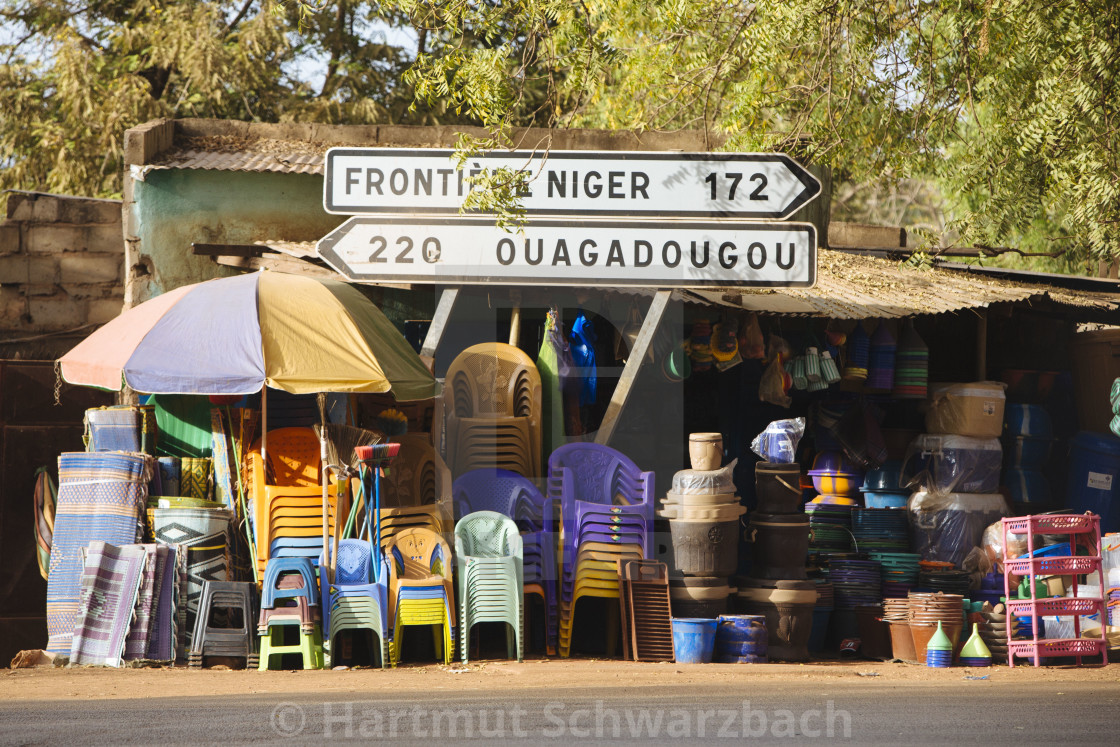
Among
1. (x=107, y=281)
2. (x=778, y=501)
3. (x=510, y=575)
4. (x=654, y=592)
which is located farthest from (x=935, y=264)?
(x=107, y=281)

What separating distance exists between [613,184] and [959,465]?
5.25 m

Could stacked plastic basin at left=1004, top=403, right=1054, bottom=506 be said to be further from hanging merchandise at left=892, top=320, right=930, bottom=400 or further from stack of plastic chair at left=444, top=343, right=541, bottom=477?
stack of plastic chair at left=444, top=343, right=541, bottom=477

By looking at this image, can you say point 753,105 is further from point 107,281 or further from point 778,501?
point 107,281

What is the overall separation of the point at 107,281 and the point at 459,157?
16.3ft

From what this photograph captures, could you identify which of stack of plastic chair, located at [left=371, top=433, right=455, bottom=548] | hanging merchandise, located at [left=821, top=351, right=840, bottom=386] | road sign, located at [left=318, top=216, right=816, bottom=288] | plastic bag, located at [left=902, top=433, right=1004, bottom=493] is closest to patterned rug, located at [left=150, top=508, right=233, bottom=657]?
stack of plastic chair, located at [left=371, top=433, right=455, bottom=548]

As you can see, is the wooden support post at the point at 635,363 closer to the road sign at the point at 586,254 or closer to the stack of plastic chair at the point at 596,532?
the stack of plastic chair at the point at 596,532

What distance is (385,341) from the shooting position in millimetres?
8102

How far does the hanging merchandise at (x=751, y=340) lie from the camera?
9.67 meters

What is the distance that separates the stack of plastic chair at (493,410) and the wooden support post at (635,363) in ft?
1.90

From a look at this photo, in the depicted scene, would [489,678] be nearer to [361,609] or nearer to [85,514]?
[361,609]

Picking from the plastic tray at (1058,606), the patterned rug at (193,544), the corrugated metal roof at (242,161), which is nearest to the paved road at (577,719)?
the patterned rug at (193,544)

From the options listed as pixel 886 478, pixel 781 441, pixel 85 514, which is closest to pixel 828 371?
pixel 781 441

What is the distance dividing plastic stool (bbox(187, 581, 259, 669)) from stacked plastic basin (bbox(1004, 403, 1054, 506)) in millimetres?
7469

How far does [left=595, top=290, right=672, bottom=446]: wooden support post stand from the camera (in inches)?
345
